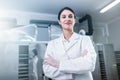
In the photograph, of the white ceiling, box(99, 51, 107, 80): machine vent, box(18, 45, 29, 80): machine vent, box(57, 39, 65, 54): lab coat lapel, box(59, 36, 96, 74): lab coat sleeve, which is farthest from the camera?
box(99, 51, 107, 80): machine vent

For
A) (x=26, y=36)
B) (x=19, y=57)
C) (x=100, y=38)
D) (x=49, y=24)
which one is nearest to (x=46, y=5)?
(x=49, y=24)

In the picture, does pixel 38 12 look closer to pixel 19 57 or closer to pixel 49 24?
pixel 49 24

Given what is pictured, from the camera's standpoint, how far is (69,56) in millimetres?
1180

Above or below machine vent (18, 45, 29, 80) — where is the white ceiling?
above

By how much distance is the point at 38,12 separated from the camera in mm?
4035

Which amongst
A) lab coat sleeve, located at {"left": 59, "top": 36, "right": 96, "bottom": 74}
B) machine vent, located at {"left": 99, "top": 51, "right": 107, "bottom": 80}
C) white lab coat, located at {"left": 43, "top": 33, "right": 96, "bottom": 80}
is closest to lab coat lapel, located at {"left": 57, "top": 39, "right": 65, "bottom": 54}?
white lab coat, located at {"left": 43, "top": 33, "right": 96, "bottom": 80}

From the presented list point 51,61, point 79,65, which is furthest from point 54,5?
point 79,65

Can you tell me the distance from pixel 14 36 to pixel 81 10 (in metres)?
1.80

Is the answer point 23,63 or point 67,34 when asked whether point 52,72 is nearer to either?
point 67,34

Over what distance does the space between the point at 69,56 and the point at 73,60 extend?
0.06m

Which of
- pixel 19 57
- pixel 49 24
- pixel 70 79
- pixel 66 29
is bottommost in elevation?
pixel 70 79

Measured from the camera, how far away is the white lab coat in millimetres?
1107

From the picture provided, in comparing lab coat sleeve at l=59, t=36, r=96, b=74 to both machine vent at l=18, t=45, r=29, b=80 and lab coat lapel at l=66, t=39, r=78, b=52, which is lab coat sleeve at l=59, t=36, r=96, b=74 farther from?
machine vent at l=18, t=45, r=29, b=80

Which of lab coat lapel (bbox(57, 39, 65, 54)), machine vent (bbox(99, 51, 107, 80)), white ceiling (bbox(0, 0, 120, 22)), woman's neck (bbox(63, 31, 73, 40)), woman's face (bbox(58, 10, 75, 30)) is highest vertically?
white ceiling (bbox(0, 0, 120, 22))
